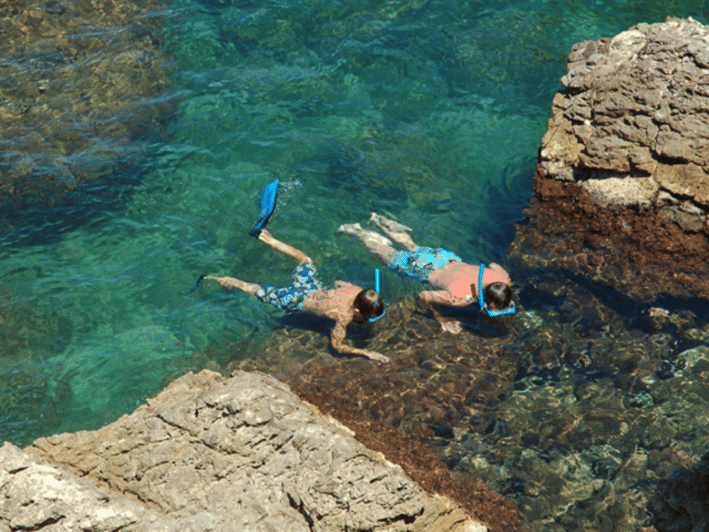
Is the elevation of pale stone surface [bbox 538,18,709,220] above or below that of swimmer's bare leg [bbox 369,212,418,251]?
above

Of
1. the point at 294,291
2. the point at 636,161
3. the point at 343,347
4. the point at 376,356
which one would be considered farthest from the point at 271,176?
the point at 636,161

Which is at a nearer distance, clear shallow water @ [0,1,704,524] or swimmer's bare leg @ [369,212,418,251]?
clear shallow water @ [0,1,704,524]

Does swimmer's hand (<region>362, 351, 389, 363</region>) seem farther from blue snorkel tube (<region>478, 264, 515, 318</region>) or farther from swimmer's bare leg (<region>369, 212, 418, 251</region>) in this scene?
swimmer's bare leg (<region>369, 212, 418, 251</region>)

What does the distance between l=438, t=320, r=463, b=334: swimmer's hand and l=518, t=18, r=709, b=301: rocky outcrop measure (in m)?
1.47

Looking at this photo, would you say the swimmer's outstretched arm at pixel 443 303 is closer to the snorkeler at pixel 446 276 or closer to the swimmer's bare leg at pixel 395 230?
the snorkeler at pixel 446 276

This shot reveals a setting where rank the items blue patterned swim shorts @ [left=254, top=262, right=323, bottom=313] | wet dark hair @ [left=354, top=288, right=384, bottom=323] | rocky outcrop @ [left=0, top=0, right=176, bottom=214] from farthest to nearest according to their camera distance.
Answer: rocky outcrop @ [left=0, top=0, right=176, bottom=214]
blue patterned swim shorts @ [left=254, top=262, right=323, bottom=313]
wet dark hair @ [left=354, top=288, right=384, bottom=323]

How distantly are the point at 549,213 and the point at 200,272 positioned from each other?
502 cm

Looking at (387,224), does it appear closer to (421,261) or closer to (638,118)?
(421,261)

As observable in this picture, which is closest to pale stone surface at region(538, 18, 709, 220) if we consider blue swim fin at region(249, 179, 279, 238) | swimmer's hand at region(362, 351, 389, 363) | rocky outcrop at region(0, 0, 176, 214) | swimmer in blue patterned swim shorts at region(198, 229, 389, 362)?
swimmer in blue patterned swim shorts at region(198, 229, 389, 362)

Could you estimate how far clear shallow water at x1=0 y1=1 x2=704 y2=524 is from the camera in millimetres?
7426

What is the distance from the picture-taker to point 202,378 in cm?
588

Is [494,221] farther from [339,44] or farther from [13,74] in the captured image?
[13,74]

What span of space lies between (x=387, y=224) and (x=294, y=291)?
2.04 m

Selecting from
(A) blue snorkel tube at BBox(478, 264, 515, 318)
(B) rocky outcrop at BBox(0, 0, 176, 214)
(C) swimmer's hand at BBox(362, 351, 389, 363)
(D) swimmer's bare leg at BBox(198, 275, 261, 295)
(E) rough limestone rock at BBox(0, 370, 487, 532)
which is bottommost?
(C) swimmer's hand at BBox(362, 351, 389, 363)
